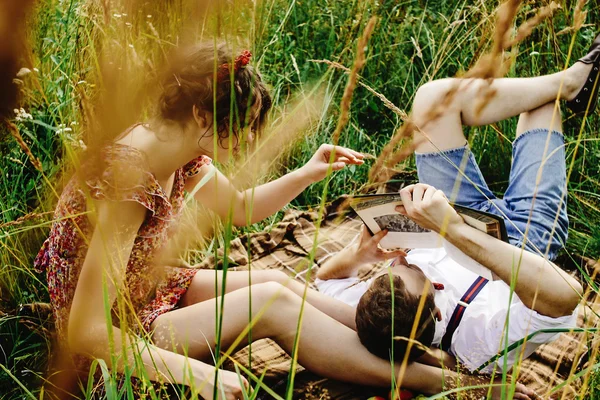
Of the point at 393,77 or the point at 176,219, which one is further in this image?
the point at 393,77

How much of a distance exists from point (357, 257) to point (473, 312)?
0.48 meters

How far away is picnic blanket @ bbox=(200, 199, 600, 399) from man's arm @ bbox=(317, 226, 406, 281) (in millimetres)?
123

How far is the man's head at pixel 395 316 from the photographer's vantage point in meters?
1.69

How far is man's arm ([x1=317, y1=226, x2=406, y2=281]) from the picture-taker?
84.0 inches

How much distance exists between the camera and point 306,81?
3090 millimetres

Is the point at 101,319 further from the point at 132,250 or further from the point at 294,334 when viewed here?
the point at 294,334

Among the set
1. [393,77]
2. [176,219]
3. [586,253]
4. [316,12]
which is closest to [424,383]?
[176,219]

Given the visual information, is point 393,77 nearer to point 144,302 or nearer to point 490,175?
point 490,175

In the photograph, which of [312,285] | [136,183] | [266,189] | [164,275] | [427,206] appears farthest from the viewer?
[312,285]

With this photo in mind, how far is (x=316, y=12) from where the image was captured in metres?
3.24

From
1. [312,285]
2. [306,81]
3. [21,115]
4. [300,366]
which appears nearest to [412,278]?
[300,366]

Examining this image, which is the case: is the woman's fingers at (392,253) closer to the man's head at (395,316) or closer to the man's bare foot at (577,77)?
the man's head at (395,316)

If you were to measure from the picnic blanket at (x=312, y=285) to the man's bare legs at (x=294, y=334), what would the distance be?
0.09 m

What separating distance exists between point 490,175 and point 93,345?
83.0 inches
